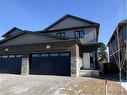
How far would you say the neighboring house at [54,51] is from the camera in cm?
2002

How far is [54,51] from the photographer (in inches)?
806

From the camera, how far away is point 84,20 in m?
25.7

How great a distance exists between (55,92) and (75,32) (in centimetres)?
1496

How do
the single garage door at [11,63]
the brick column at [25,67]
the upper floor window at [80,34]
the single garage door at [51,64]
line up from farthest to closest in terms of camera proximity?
the upper floor window at [80,34] → the single garage door at [11,63] → the brick column at [25,67] → the single garage door at [51,64]

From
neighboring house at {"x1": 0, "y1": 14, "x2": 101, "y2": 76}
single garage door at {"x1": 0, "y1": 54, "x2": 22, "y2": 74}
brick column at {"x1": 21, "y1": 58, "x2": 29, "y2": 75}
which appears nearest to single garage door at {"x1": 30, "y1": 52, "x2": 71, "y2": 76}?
neighboring house at {"x1": 0, "y1": 14, "x2": 101, "y2": 76}

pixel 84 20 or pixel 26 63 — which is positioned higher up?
pixel 84 20

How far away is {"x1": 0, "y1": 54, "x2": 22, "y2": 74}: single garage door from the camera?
22219 millimetres

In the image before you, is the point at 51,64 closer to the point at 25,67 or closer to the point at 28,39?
the point at 25,67

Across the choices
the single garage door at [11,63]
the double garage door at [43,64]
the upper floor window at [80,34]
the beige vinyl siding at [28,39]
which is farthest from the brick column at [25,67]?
the upper floor window at [80,34]

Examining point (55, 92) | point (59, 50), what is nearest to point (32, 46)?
point (59, 50)

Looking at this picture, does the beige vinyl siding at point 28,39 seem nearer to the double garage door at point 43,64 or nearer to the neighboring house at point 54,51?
the neighboring house at point 54,51

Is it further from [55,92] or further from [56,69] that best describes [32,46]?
[55,92]

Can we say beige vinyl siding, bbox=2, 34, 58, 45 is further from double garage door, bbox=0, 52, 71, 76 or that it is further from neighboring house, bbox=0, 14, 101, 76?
double garage door, bbox=0, 52, 71, 76

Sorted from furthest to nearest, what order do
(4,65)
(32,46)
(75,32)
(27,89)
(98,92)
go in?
(75,32), (4,65), (32,46), (27,89), (98,92)
